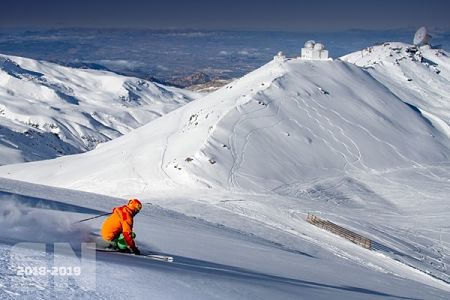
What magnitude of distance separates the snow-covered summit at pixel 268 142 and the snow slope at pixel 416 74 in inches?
353

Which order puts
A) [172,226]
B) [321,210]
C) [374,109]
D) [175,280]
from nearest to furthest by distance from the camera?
[175,280] < [172,226] < [321,210] < [374,109]

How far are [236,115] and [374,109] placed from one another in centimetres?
2335

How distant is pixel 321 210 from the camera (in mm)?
39812

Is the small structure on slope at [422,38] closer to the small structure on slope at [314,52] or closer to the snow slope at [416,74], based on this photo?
the snow slope at [416,74]

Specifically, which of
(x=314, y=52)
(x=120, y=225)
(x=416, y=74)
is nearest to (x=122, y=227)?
(x=120, y=225)

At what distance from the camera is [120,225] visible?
11.7 meters

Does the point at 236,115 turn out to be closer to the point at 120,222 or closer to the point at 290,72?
the point at 290,72

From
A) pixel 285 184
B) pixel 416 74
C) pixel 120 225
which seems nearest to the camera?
pixel 120 225

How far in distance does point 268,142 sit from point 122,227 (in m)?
45.8

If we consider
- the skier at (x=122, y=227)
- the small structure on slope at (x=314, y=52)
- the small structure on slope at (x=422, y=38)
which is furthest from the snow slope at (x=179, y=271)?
the small structure on slope at (x=422, y=38)

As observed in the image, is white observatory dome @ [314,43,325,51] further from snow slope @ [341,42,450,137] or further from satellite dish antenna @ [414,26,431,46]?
satellite dish antenna @ [414,26,431,46]

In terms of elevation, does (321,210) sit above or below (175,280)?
below

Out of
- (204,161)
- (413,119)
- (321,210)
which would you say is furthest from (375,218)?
(413,119)

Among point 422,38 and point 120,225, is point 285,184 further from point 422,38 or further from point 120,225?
point 422,38
